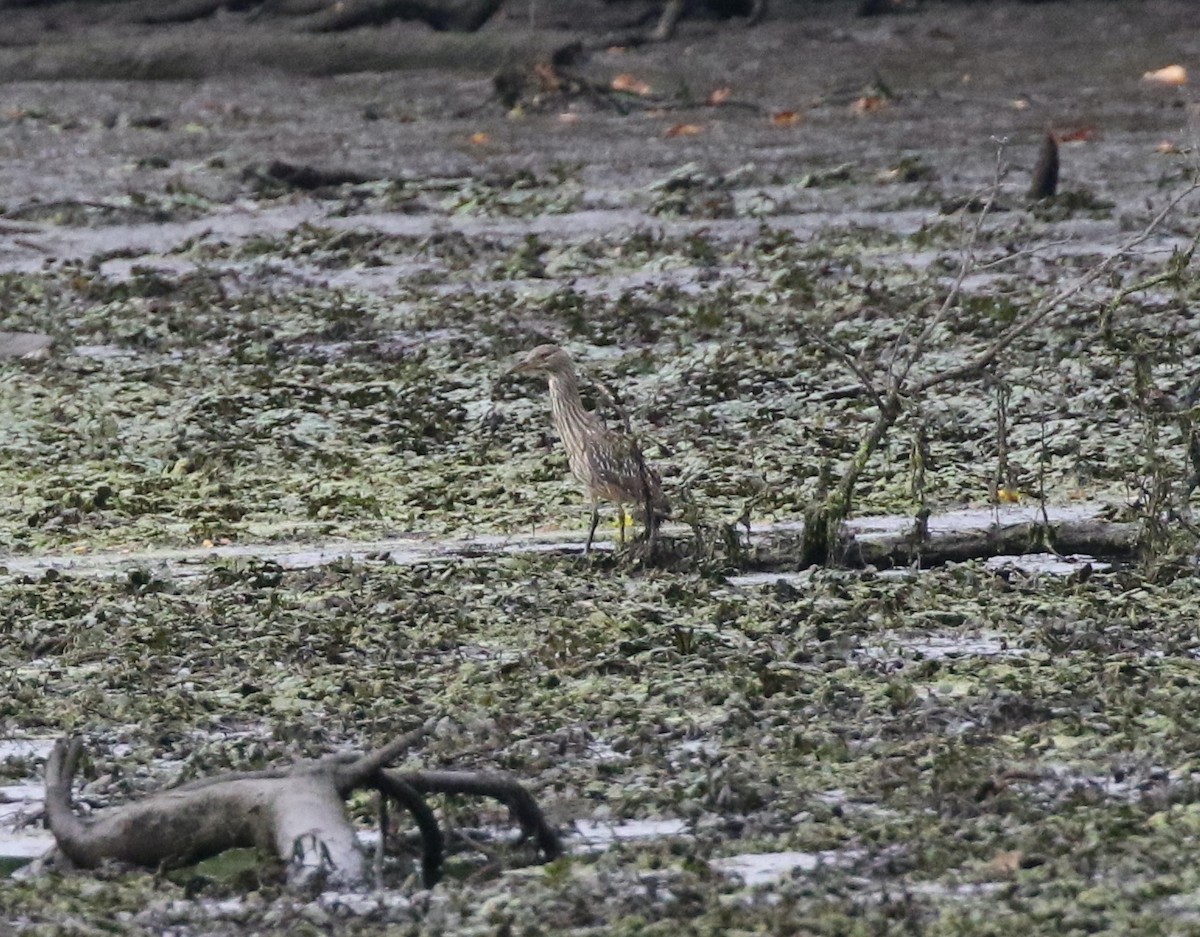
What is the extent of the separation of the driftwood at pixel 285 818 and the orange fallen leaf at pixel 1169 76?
676 inches

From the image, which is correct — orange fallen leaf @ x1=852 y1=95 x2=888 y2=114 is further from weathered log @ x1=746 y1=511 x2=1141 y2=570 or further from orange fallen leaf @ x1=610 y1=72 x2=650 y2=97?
weathered log @ x1=746 y1=511 x2=1141 y2=570

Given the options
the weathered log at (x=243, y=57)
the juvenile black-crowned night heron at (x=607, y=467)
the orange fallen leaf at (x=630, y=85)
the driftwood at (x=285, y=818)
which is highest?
the driftwood at (x=285, y=818)

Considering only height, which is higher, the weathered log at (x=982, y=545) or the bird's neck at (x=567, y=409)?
the bird's neck at (x=567, y=409)

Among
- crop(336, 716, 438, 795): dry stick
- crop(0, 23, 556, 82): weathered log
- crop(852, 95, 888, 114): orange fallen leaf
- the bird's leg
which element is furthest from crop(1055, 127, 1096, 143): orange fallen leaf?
crop(336, 716, 438, 795): dry stick

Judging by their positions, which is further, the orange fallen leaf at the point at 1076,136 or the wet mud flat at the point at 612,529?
the orange fallen leaf at the point at 1076,136

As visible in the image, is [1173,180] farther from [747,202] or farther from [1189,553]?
[1189,553]

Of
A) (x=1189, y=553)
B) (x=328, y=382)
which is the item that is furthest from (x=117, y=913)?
(x=328, y=382)

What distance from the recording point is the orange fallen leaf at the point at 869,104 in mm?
20781

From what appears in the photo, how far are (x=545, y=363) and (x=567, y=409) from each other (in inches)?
14.7

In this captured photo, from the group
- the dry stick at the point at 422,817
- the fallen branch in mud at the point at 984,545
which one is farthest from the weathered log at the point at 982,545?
the dry stick at the point at 422,817

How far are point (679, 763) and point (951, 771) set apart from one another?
1.90 ft

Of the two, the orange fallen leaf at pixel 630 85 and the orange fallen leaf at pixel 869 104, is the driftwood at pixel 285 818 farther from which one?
the orange fallen leaf at pixel 630 85

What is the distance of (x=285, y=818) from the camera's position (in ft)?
16.4

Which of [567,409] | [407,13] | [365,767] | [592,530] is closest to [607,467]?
[592,530]
